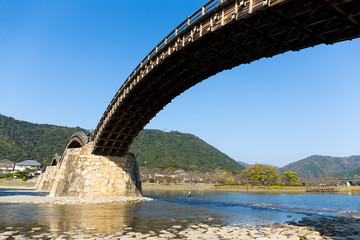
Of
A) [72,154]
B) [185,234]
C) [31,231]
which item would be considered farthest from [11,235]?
[72,154]

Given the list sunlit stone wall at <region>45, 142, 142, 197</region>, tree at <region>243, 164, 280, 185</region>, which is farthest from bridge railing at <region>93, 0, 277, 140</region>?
tree at <region>243, 164, 280, 185</region>

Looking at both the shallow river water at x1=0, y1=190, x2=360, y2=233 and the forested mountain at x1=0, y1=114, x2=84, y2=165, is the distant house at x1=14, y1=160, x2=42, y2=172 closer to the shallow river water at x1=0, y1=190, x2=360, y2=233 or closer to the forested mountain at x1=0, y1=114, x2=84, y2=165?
the forested mountain at x1=0, y1=114, x2=84, y2=165

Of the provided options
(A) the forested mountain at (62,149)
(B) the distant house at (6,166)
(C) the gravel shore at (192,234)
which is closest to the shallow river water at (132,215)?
(C) the gravel shore at (192,234)

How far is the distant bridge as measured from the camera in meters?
12.5

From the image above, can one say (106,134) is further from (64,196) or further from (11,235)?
(11,235)

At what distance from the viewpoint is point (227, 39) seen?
16.5 m

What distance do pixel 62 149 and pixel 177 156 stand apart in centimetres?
7321

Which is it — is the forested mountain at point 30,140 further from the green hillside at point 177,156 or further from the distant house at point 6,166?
the green hillside at point 177,156

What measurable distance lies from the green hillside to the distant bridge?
410ft

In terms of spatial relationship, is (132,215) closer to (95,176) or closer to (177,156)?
(95,176)

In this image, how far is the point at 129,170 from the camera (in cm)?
3634

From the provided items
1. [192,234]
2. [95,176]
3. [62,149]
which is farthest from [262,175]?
[62,149]

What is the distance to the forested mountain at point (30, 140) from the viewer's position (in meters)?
146

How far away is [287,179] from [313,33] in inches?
3768
